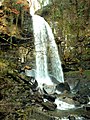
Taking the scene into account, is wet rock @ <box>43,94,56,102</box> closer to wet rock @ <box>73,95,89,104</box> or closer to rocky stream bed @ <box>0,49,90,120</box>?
rocky stream bed @ <box>0,49,90,120</box>

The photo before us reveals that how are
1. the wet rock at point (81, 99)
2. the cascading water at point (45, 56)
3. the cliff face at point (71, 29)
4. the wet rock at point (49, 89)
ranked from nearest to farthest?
the wet rock at point (81, 99) → the wet rock at point (49, 89) → the cascading water at point (45, 56) → the cliff face at point (71, 29)

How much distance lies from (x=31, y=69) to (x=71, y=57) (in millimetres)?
3134

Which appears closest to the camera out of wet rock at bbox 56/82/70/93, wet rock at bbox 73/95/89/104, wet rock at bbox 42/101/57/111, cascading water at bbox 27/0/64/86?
wet rock at bbox 42/101/57/111

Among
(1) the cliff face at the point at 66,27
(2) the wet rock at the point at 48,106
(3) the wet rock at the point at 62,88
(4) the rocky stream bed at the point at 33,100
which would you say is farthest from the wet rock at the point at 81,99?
(1) the cliff face at the point at 66,27

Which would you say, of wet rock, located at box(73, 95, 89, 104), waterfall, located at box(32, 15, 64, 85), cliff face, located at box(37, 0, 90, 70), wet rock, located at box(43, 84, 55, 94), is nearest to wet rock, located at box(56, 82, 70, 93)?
wet rock, located at box(43, 84, 55, 94)

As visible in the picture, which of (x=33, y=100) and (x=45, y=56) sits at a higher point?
(x=45, y=56)

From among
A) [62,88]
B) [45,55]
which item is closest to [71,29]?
[45,55]

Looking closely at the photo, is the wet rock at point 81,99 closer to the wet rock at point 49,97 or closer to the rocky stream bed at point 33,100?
the rocky stream bed at point 33,100

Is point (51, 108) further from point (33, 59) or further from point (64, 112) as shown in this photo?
point (33, 59)

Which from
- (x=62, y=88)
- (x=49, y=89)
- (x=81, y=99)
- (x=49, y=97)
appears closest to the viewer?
(x=49, y=97)

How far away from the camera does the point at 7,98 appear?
6.55m

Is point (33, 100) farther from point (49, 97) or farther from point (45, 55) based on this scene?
point (45, 55)

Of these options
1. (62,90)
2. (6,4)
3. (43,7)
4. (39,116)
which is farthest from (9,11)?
(39,116)

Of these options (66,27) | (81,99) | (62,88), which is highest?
(66,27)
